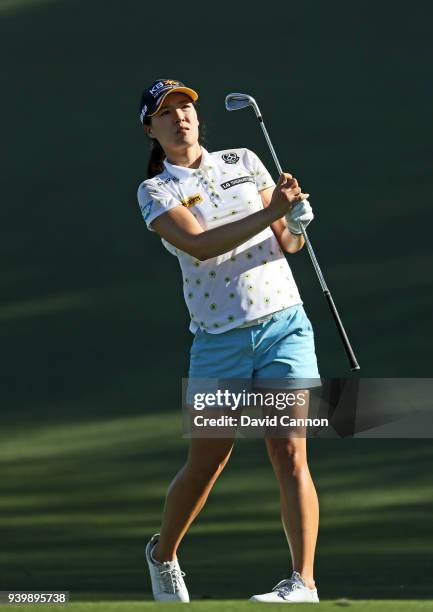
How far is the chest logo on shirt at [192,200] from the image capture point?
15.4 feet

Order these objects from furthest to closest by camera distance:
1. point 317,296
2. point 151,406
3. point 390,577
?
point 317,296 → point 151,406 → point 390,577

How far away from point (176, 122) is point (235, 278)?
46 centimetres

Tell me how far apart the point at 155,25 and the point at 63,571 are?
649 cm

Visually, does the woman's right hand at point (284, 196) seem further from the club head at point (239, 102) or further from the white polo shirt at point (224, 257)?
the club head at point (239, 102)

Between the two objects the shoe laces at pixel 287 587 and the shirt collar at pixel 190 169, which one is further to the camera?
the shirt collar at pixel 190 169

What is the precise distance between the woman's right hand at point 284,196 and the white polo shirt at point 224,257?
13 cm

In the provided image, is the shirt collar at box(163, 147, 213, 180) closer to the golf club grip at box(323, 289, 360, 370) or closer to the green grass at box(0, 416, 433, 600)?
the golf club grip at box(323, 289, 360, 370)

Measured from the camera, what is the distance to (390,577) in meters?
5.33

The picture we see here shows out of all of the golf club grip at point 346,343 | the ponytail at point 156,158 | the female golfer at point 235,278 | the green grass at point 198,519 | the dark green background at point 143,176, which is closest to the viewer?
the female golfer at point 235,278

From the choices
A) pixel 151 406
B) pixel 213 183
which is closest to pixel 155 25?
pixel 151 406

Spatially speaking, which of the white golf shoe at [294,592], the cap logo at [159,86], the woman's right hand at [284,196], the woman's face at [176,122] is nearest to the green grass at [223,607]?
the white golf shoe at [294,592]

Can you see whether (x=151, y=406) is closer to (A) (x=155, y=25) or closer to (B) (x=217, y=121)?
(B) (x=217, y=121)

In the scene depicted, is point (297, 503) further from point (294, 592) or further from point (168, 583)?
point (168, 583)

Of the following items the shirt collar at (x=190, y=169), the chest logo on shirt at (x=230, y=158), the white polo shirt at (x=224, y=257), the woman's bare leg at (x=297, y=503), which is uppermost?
the chest logo on shirt at (x=230, y=158)
